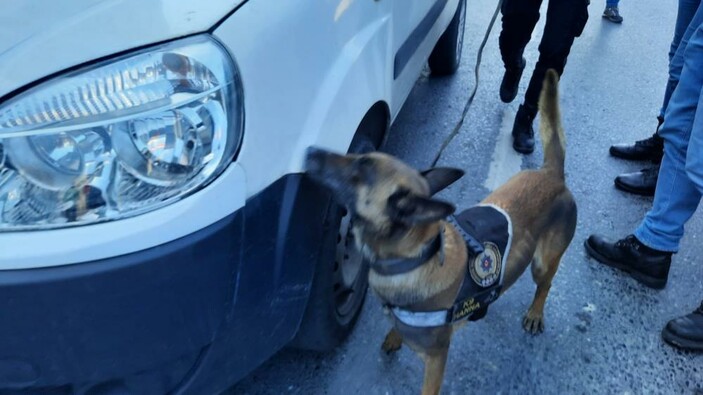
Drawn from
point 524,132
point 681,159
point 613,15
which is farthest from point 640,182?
point 613,15

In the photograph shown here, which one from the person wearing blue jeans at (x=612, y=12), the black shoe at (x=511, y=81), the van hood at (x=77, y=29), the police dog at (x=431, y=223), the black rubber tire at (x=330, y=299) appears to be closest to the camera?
the van hood at (x=77, y=29)

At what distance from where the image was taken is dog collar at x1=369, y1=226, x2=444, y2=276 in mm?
1904

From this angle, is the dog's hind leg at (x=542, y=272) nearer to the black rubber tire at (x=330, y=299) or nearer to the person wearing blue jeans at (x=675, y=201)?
the person wearing blue jeans at (x=675, y=201)

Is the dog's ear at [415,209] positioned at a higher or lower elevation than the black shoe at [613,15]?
higher

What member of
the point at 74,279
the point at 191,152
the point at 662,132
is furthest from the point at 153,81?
the point at 662,132

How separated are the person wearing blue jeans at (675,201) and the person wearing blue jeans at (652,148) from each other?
1.20 feet

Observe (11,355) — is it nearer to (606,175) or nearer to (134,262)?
(134,262)

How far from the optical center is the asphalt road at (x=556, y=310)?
250 centimetres

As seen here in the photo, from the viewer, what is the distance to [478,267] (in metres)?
2.13

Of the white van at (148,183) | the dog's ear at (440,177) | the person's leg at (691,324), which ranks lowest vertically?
the person's leg at (691,324)

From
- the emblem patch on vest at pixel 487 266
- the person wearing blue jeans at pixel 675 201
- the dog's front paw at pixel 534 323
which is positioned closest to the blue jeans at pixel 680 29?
the person wearing blue jeans at pixel 675 201

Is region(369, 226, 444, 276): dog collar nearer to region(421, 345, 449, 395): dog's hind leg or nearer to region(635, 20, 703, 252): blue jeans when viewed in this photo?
region(421, 345, 449, 395): dog's hind leg

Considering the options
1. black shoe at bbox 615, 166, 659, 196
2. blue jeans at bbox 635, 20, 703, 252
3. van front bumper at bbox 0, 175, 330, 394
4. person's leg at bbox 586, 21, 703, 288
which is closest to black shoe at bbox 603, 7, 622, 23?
black shoe at bbox 615, 166, 659, 196

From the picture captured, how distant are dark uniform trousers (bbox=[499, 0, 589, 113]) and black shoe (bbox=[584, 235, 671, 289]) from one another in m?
1.15
